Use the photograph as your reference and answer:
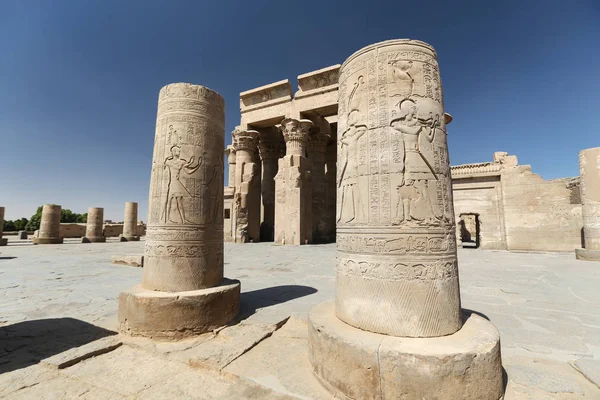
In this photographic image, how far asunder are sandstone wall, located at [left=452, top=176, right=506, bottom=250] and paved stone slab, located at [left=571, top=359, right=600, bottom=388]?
→ 1120 cm

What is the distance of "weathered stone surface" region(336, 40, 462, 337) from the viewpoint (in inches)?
78.8

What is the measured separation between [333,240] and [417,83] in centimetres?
1374

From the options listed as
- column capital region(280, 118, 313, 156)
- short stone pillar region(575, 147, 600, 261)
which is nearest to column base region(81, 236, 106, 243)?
column capital region(280, 118, 313, 156)

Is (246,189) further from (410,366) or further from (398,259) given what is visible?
(410,366)

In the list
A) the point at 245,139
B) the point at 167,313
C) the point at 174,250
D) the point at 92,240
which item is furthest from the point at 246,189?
the point at 167,313

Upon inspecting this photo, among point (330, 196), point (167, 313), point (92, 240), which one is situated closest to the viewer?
point (167, 313)

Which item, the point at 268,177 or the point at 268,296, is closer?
the point at 268,296

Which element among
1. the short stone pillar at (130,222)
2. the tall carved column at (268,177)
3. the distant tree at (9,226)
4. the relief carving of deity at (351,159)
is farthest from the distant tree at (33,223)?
the relief carving of deity at (351,159)

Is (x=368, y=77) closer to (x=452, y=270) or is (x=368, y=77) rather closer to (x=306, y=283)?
(x=452, y=270)

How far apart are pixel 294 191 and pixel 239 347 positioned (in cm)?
1039

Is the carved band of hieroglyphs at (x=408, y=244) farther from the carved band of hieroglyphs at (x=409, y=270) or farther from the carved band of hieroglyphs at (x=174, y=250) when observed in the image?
the carved band of hieroglyphs at (x=174, y=250)

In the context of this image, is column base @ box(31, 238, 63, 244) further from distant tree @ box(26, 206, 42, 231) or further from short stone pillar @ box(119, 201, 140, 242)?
distant tree @ box(26, 206, 42, 231)

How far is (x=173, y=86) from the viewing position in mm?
3582

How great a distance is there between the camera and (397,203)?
2.07m
